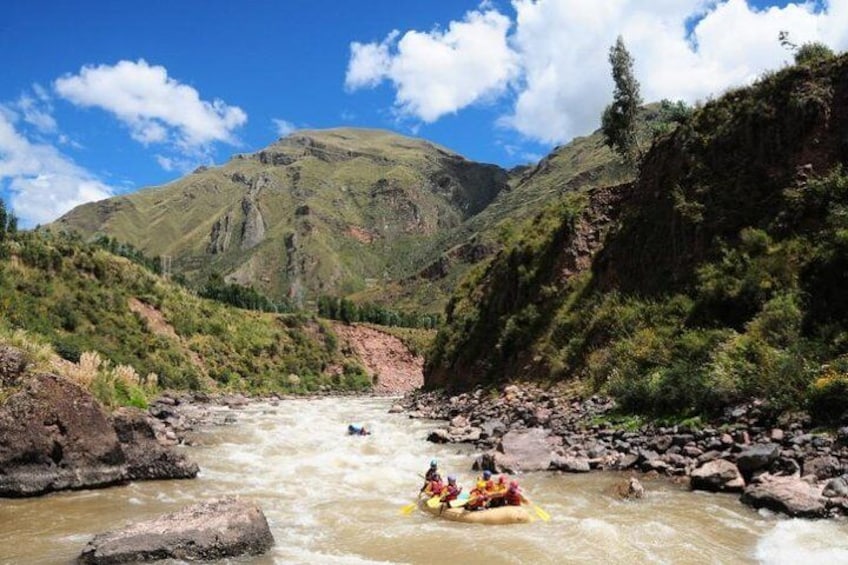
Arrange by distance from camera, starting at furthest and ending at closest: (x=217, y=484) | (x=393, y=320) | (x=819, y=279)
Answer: (x=393, y=320) → (x=819, y=279) → (x=217, y=484)

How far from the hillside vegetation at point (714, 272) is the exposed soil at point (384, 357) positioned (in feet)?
151

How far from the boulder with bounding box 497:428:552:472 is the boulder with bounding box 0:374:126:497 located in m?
9.28

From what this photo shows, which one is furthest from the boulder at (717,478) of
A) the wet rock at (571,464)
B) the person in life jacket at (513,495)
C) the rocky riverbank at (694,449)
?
the person in life jacket at (513,495)

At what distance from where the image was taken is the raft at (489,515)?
1138 centimetres

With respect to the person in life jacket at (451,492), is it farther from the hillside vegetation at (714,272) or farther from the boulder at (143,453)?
the hillside vegetation at (714,272)

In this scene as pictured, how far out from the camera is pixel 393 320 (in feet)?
351

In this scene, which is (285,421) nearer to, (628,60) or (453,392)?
(453,392)

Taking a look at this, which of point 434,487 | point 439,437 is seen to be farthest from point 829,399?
point 439,437

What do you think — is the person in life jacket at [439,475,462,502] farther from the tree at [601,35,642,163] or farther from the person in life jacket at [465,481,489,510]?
the tree at [601,35,642,163]

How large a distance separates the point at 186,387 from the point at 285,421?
52.9 feet

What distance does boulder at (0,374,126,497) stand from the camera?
12398 mm

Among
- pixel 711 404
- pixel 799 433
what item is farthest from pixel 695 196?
pixel 799 433

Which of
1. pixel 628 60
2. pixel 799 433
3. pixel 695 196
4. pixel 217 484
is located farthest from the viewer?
pixel 628 60

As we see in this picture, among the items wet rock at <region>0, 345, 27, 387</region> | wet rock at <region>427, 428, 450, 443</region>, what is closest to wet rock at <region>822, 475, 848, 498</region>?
wet rock at <region>427, 428, 450, 443</region>
